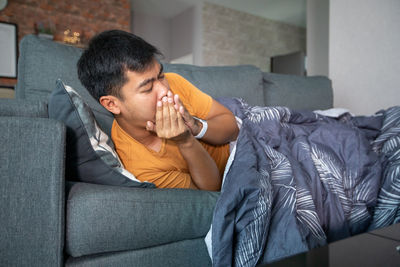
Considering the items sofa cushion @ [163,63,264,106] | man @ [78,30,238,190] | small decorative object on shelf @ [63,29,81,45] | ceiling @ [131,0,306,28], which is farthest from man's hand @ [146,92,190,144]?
ceiling @ [131,0,306,28]

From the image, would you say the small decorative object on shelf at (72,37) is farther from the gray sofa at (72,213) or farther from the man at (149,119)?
the gray sofa at (72,213)

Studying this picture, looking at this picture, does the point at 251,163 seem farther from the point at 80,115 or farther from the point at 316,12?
the point at 316,12

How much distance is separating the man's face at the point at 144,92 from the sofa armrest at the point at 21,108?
10.4 inches

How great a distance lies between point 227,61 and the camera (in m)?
5.72

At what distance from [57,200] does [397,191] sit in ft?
3.88

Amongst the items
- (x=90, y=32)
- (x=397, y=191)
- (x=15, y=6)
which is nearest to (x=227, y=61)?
(x=90, y=32)

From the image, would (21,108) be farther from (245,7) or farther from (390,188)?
(245,7)

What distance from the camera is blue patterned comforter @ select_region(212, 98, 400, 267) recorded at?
837mm

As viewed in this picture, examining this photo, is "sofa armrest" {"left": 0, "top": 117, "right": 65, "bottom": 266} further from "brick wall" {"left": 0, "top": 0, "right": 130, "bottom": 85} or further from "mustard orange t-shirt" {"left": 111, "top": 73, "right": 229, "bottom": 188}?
"brick wall" {"left": 0, "top": 0, "right": 130, "bottom": 85}

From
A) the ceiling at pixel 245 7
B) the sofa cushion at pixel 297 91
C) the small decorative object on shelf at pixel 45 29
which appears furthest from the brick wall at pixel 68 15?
the sofa cushion at pixel 297 91

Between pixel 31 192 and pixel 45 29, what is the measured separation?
13.7 ft

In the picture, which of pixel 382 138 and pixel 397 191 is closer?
pixel 397 191

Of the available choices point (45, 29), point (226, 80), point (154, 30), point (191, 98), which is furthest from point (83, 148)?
point (154, 30)

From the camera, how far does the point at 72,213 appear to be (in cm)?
79
